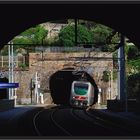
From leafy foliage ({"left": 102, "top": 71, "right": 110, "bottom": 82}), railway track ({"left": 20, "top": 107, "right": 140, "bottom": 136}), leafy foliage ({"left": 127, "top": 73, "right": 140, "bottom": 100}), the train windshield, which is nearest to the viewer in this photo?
railway track ({"left": 20, "top": 107, "right": 140, "bottom": 136})

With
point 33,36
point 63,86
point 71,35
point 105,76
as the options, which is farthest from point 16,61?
point 63,86

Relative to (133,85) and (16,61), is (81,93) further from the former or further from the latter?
(16,61)

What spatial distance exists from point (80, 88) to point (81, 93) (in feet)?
1.68

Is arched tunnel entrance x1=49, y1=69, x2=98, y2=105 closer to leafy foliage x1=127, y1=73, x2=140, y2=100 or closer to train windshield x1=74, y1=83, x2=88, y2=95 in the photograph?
train windshield x1=74, y1=83, x2=88, y2=95

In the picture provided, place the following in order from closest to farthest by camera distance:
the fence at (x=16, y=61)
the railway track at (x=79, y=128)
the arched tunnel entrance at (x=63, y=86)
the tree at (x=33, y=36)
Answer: the railway track at (x=79, y=128) < the arched tunnel entrance at (x=63, y=86) < the fence at (x=16, y=61) < the tree at (x=33, y=36)

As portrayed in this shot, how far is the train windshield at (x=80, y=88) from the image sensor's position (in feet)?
203

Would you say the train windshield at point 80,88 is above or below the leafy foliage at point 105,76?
below

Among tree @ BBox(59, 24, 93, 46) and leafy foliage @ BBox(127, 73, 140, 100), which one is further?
tree @ BBox(59, 24, 93, 46)

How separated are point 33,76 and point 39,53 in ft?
10.7

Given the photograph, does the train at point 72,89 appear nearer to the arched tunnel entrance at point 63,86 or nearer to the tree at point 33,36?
the arched tunnel entrance at point 63,86

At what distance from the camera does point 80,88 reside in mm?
62500

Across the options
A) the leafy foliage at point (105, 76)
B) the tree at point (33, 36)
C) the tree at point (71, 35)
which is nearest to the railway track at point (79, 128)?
the leafy foliage at point (105, 76)

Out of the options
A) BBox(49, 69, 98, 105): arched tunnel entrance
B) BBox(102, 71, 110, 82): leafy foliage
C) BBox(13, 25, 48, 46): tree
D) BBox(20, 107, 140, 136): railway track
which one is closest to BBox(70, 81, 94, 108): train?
BBox(49, 69, 98, 105): arched tunnel entrance

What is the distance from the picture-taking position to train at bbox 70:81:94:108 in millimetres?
62003
